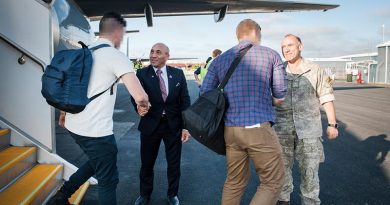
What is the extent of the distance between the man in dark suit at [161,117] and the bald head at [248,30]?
1210mm

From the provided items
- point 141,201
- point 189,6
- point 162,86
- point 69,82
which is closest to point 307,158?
point 162,86

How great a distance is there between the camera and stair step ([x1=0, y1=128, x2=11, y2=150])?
3760 mm

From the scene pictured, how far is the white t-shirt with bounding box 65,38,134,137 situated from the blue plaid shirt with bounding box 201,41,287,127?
0.85 metres

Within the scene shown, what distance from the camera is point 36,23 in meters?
3.93

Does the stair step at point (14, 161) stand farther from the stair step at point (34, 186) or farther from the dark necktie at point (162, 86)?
the dark necktie at point (162, 86)

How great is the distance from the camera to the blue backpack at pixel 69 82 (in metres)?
2.48

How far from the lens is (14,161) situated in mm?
3424

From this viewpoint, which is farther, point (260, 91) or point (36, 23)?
point (36, 23)

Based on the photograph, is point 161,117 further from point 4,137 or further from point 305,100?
point 4,137

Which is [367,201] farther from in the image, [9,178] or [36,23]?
[36,23]

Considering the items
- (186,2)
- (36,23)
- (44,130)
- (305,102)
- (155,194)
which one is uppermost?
(186,2)

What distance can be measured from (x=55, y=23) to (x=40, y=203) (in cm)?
240

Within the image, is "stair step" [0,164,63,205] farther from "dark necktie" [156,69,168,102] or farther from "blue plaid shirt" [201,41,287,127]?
"blue plaid shirt" [201,41,287,127]

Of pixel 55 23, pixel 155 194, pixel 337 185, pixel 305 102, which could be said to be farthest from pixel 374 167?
pixel 55 23
